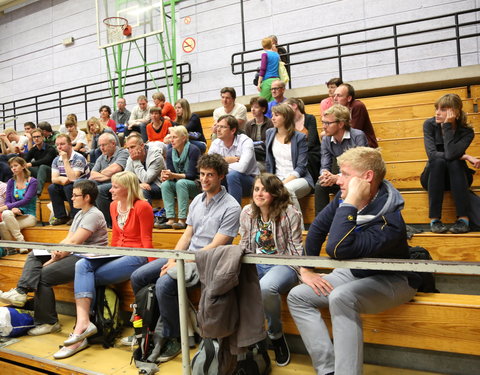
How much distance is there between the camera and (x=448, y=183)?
293 cm

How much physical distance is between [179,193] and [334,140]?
54.5 inches

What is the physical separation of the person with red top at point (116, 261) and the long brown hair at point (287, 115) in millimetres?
1272

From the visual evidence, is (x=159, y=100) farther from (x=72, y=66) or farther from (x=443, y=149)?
(x=72, y=66)

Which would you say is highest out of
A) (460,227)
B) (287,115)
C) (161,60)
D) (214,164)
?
(161,60)

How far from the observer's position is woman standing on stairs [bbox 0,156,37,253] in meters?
4.48

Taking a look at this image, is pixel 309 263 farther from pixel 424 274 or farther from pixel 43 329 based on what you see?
pixel 43 329

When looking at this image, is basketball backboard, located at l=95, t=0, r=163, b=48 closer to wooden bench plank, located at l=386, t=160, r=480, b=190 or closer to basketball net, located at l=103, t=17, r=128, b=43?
basketball net, located at l=103, t=17, r=128, b=43

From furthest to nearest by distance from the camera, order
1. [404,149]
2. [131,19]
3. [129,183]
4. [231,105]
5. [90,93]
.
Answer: [90,93], [131,19], [231,105], [404,149], [129,183]

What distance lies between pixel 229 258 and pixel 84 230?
171cm

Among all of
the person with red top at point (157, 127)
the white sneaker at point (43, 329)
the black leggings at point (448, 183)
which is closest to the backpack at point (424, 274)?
the black leggings at point (448, 183)

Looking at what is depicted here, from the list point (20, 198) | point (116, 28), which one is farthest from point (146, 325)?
point (116, 28)

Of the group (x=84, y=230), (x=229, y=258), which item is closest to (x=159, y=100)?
(x=84, y=230)

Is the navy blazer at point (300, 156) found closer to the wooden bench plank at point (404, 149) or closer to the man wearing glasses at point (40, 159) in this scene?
the wooden bench plank at point (404, 149)

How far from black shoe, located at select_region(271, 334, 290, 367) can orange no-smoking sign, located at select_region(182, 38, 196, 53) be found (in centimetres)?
733
